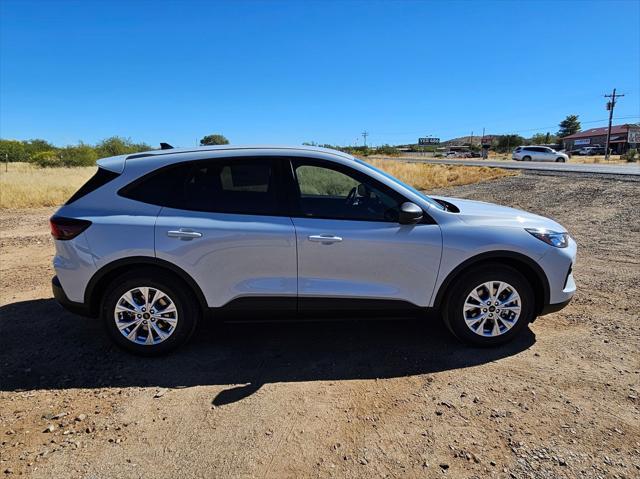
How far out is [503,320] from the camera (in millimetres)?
3842

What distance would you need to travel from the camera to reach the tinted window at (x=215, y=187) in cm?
366

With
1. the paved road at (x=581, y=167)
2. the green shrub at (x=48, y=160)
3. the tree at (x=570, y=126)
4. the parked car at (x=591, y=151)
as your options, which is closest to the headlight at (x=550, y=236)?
the paved road at (x=581, y=167)

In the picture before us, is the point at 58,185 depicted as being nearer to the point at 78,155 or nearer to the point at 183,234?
the point at 183,234

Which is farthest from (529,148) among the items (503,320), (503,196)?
(503,320)

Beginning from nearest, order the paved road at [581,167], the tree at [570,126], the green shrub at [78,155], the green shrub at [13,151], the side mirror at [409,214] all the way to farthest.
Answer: the side mirror at [409,214]
the paved road at [581,167]
the green shrub at [78,155]
the green shrub at [13,151]
the tree at [570,126]

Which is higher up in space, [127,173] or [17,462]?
[127,173]

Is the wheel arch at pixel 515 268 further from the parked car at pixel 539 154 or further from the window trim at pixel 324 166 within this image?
the parked car at pixel 539 154

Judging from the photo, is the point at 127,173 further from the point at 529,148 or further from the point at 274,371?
the point at 529,148

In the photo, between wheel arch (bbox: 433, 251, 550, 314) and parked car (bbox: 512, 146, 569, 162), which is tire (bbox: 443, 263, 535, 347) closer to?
wheel arch (bbox: 433, 251, 550, 314)

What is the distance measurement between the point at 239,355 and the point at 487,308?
7.08 feet

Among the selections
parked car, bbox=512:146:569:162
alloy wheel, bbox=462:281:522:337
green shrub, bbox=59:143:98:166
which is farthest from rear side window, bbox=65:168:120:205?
green shrub, bbox=59:143:98:166

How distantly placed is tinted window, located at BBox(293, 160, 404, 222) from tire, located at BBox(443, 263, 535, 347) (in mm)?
833

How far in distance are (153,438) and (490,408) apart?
2.23 m

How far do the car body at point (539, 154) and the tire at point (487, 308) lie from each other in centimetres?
4345
